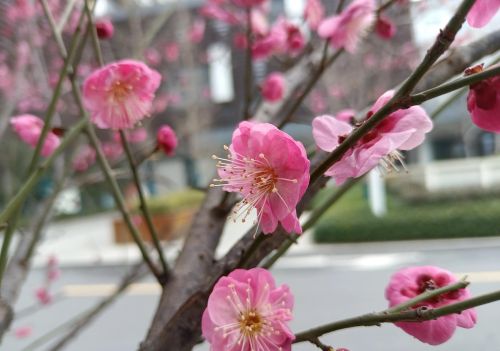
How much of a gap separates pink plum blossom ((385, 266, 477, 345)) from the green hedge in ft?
10.3

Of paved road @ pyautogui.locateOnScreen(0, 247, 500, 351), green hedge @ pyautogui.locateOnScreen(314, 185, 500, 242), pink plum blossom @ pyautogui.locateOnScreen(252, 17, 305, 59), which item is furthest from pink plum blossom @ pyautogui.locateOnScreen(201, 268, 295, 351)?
green hedge @ pyautogui.locateOnScreen(314, 185, 500, 242)

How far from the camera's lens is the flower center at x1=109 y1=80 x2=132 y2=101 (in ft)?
1.67

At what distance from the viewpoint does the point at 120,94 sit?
514 mm

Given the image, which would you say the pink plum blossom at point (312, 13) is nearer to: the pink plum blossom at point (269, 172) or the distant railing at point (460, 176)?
the pink plum blossom at point (269, 172)

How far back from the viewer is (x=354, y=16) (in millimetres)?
628

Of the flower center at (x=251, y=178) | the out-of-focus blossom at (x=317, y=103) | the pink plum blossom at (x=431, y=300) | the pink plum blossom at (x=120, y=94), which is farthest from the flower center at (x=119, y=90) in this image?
the out-of-focus blossom at (x=317, y=103)

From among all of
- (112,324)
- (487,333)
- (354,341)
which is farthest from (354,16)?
(112,324)

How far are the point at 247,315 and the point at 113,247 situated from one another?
5.97m

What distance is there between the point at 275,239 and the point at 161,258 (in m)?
0.15

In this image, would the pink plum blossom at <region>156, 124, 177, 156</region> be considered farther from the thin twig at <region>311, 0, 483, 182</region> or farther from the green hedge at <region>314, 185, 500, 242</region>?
the green hedge at <region>314, 185, 500, 242</region>

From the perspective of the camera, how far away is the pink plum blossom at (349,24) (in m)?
0.60

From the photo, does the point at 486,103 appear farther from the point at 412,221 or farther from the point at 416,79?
the point at 412,221

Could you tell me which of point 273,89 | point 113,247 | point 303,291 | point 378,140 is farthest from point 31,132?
point 113,247

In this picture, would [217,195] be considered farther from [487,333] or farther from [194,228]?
[487,333]
